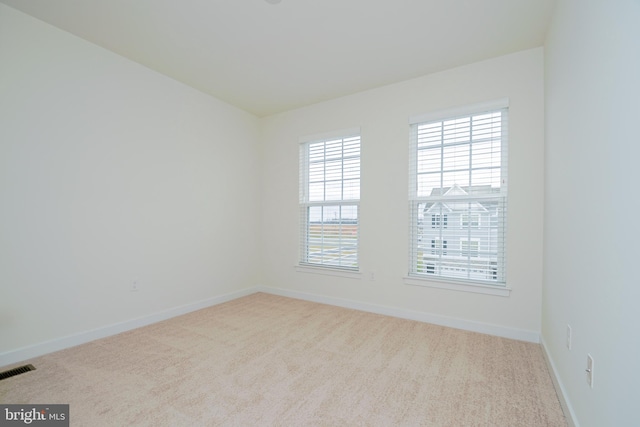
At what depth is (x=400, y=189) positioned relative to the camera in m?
3.41

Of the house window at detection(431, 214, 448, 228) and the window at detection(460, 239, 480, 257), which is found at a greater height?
the house window at detection(431, 214, 448, 228)

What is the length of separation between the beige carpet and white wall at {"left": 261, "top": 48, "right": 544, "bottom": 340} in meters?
0.35

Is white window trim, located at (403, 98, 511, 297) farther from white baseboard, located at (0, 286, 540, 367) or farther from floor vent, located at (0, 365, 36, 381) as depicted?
floor vent, located at (0, 365, 36, 381)

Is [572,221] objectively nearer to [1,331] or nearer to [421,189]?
[421,189]

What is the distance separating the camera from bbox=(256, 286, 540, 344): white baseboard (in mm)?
2754

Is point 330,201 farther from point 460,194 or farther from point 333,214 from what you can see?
point 460,194

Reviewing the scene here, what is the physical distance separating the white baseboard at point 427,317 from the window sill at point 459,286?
1.05 feet

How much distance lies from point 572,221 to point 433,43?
1.96 metres

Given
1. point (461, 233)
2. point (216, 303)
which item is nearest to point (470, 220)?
point (461, 233)

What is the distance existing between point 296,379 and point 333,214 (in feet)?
7.55

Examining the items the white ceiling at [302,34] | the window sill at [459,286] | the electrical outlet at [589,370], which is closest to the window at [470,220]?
the window sill at [459,286]

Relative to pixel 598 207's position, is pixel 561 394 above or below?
below

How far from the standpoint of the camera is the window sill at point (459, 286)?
112 inches

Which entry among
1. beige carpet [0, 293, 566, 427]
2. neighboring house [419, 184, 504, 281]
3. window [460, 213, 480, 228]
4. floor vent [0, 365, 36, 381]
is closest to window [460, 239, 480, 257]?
neighboring house [419, 184, 504, 281]
